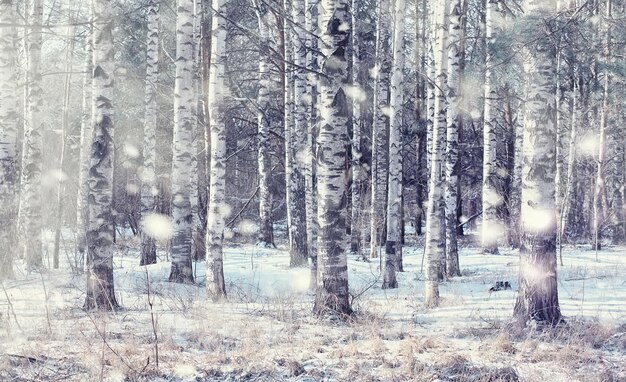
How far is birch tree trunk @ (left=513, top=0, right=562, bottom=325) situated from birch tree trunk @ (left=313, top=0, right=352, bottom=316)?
7.52ft

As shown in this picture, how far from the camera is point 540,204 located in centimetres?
705

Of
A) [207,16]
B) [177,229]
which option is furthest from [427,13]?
[177,229]

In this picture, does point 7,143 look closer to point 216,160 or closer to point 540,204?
point 216,160

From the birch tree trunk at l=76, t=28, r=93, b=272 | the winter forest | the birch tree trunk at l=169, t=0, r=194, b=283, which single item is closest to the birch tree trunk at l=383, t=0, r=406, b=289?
the winter forest

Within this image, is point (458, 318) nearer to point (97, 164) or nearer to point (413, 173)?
point (97, 164)

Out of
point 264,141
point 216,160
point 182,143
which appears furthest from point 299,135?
point 216,160

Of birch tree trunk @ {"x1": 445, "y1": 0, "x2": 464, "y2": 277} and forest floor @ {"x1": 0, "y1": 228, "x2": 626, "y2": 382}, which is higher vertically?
birch tree trunk @ {"x1": 445, "y1": 0, "x2": 464, "y2": 277}

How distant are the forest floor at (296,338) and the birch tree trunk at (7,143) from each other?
805mm

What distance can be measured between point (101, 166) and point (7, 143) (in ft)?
9.59

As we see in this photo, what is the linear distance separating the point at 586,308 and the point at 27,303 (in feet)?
26.6

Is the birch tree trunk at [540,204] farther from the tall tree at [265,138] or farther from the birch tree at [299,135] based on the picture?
the tall tree at [265,138]

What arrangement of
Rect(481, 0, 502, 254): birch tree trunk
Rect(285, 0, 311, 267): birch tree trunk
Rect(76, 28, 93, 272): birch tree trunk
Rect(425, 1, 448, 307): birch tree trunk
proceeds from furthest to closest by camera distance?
Rect(481, 0, 502, 254): birch tree trunk, Rect(76, 28, 93, 272): birch tree trunk, Rect(285, 0, 311, 267): birch tree trunk, Rect(425, 1, 448, 307): birch tree trunk

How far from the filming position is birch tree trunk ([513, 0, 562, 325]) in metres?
7.05

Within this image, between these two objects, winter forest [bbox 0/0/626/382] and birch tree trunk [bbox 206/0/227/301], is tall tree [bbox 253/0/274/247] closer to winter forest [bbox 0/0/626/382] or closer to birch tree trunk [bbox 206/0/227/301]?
winter forest [bbox 0/0/626/382]
